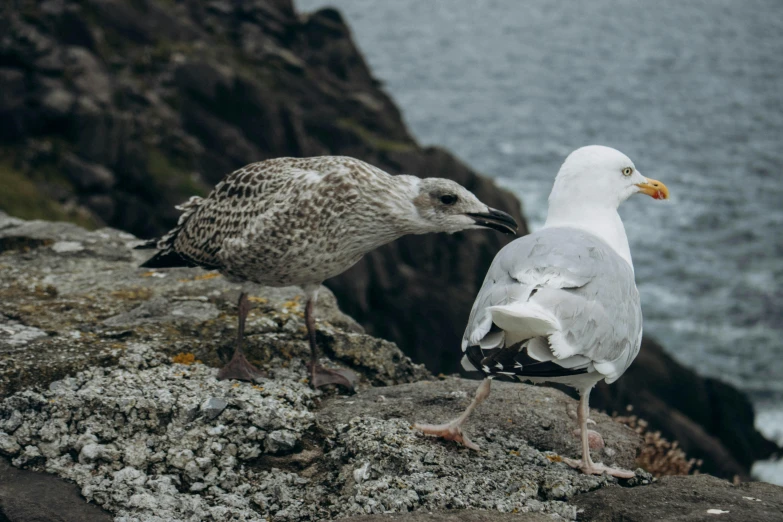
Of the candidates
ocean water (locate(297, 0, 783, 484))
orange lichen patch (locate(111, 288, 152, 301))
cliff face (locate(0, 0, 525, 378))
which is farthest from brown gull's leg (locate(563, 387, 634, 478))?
ocean water (locate(297, 0, 783, 484))

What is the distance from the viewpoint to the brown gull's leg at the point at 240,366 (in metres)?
5.29

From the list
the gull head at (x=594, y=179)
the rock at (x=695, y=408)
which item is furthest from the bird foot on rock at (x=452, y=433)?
the rock at (x=695, y=408)

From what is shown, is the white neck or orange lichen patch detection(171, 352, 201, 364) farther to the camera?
the white neck

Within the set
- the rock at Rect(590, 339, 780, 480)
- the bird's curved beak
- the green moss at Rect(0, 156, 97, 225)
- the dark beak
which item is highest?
the bird's curved beak

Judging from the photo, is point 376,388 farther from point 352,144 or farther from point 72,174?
point 352,144

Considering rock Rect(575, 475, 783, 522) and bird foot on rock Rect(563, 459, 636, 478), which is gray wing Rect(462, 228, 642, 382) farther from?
rock Rect(575, 475, 783, 522)

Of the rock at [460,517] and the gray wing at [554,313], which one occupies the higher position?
the gray wing at [554,313]

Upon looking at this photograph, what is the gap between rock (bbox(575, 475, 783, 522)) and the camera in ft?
13.0

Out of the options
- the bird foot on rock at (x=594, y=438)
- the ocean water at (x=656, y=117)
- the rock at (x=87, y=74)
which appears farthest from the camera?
the ocean water at (x=656, y=117)

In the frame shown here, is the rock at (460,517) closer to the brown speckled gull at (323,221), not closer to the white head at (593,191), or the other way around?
the brown speckled gull at (323,221)

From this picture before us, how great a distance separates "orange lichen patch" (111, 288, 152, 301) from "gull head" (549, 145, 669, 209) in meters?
3.32

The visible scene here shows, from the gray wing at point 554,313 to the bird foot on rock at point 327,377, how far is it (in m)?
1.32

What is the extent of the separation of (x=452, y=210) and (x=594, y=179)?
113cm

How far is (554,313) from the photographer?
4.34 metres
